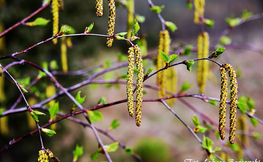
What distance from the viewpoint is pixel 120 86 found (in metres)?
6.17

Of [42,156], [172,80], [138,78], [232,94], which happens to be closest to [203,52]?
[172,80]

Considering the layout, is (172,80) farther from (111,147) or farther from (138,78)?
(138,78)

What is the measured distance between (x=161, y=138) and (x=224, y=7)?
772 centimetres

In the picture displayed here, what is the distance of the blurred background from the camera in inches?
94.0

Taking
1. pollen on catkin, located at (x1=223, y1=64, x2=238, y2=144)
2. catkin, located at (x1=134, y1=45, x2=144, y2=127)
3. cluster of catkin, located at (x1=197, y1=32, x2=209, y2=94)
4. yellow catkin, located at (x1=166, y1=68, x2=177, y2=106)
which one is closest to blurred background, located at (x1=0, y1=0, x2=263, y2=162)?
cluster of catkin, located at (x1=197, y1=32, x2=209, y2=94)

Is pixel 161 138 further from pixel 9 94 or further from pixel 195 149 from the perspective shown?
pixel 9 94

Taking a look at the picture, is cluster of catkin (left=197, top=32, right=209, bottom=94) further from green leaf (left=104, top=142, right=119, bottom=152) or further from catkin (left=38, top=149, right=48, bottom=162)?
catkin (left=38, top=149, right=48, bottom=162)

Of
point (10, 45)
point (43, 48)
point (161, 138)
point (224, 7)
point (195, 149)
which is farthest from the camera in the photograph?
point (224, 7)

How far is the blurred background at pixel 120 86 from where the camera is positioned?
2389 millimetres

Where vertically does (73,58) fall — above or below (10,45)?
below

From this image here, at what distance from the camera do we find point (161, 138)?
16.7 feet

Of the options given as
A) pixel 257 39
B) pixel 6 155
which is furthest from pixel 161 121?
pixel 257 39

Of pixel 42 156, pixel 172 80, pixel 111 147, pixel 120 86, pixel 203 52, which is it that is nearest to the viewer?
pixel 42 156

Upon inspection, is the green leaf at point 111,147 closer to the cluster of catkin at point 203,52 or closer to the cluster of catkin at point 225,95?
the cluster of catkin at point 225,95
